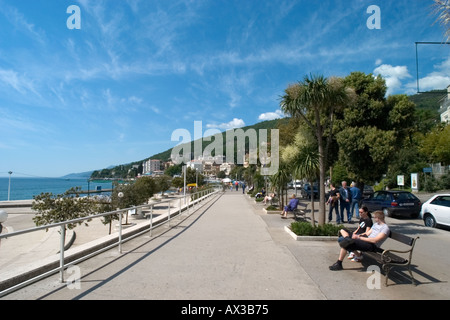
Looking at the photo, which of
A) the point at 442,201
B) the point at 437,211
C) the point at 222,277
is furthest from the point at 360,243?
the point at 442,201

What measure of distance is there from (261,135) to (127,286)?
2294cm

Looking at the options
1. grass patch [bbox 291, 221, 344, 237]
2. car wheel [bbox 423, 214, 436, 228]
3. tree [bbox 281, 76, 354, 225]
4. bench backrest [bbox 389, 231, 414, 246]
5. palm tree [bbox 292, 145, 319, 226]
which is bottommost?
car wheel [bbox 423, 214, 436, 228]

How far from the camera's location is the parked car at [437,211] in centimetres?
1142

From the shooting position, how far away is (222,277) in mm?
5234

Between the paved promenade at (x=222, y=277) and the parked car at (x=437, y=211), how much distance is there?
639cm

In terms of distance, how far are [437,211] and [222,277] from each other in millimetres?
10582

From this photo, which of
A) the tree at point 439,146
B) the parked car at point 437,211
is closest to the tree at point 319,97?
the parked car at point 437,211

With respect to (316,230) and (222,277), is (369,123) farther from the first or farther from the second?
(222,277)

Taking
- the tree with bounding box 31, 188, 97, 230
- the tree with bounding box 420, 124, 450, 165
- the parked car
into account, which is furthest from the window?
the tree with bounding box 420, 124, 450, 165

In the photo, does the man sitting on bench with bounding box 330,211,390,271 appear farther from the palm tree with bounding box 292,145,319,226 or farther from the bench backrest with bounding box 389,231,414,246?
the palm tree with bounding box 292,145,319,226

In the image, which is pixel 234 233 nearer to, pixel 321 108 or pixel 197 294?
pixel 321 108

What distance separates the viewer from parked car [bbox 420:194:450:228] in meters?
11.4

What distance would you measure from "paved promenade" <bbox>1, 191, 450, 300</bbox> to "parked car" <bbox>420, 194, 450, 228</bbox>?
6389 millimetres

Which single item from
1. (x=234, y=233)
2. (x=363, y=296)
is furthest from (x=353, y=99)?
(x=363, y=296)
